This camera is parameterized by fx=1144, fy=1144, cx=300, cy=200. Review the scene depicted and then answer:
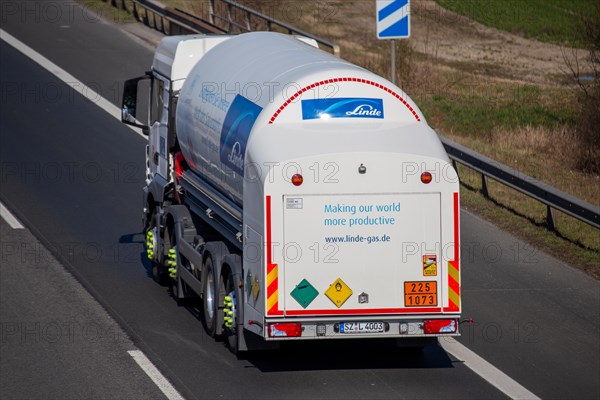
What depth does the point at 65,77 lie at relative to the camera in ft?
87.1

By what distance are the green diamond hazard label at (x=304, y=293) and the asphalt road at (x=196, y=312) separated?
3.18 feet

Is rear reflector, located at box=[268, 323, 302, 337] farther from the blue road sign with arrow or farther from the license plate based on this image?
the blue road sign with arrow

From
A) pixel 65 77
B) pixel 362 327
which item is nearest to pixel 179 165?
pixel 362 327

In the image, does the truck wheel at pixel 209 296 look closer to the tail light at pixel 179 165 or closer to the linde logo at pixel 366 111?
the tail light at pixel 179 165

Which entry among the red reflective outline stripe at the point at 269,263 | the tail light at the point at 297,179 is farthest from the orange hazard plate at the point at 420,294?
the tail light at the point at 297,179

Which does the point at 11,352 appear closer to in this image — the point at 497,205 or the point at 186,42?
the point at 186,42

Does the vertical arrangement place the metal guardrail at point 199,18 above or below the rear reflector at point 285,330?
above

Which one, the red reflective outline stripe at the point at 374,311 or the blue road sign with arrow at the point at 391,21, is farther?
the blue road sign with arrow at the point at 391,21

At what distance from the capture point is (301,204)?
11.5 meters

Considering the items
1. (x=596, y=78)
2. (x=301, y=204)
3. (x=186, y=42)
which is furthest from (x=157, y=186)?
(x=596, y=78)

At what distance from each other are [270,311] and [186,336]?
2366mm

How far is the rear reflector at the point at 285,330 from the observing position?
11531mm

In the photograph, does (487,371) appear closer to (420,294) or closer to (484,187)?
(420,294)

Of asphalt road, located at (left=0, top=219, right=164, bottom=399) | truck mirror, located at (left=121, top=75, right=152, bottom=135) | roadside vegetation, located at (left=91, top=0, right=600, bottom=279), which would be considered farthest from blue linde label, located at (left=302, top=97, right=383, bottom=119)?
roadside vegetation, located at (left=91, top=0, right=600, bottom=279)
